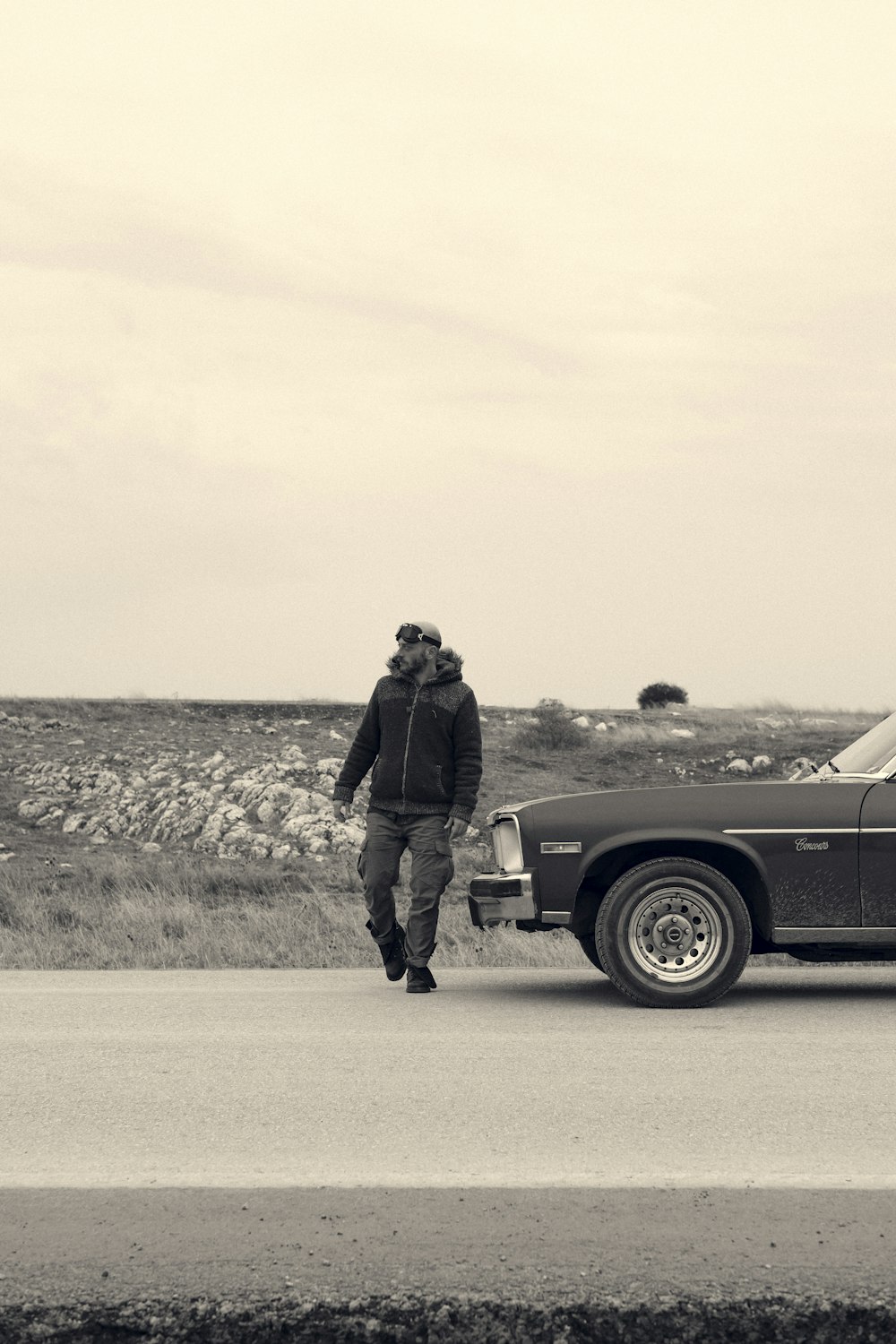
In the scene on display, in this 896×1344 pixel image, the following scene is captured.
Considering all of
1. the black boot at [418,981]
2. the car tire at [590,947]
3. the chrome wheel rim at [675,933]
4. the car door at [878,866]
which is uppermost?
the car door at [878,866]

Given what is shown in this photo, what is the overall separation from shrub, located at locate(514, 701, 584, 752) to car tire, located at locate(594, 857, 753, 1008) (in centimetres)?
2528

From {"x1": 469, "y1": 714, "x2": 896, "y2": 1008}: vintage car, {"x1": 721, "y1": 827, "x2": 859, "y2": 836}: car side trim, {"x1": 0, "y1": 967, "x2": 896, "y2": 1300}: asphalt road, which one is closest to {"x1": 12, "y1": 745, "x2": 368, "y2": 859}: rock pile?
{"x1": 469, "y1": 714, "x2": 896, "y2": 1008}: vintage car

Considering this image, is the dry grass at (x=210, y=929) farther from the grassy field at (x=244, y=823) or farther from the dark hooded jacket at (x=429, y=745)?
the dark hooded jacket at (x=429, y=745)

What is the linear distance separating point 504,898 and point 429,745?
3.72ft

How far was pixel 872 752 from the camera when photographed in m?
8.34

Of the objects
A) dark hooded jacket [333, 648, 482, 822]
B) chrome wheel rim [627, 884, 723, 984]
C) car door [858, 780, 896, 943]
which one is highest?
dark hooded jacket [333, 648, 482, 822]

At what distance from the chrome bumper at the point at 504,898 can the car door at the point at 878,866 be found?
1.68m

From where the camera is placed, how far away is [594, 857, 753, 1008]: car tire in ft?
25.3

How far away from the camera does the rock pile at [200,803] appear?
2398 centimetres

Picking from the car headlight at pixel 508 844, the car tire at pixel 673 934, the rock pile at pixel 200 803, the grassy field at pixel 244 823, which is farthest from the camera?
the rock pile at pixel 200 803

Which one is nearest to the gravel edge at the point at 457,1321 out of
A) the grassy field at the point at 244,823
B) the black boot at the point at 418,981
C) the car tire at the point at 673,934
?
the car tire at the point at 673,934

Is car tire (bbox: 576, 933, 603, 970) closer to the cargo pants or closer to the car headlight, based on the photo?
the car headlight

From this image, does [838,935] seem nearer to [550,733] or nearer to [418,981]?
[418,981]

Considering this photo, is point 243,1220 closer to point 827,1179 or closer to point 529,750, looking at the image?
point 827,1179
